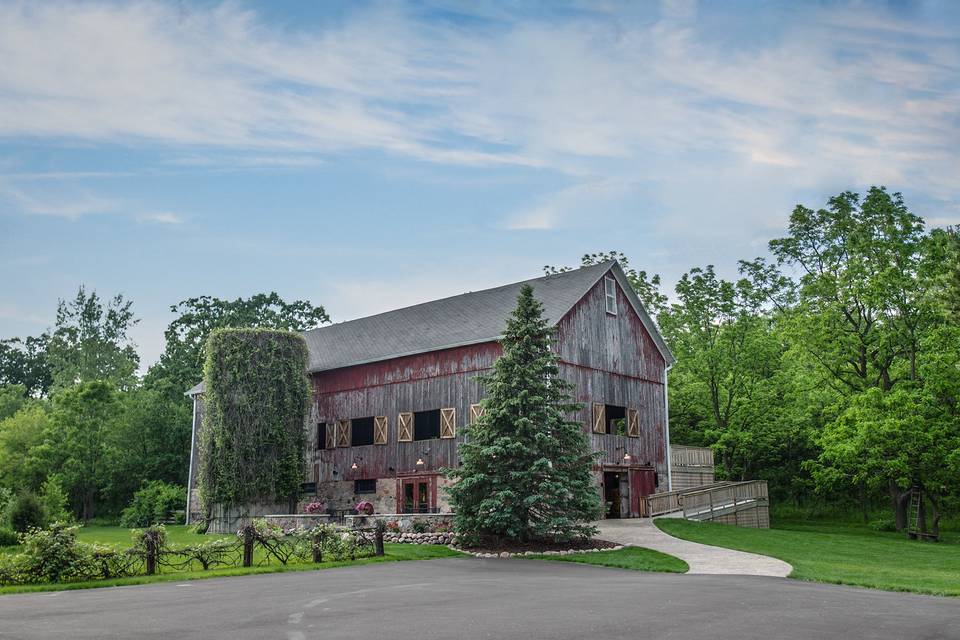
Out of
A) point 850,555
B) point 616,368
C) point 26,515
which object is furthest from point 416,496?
point 850,555

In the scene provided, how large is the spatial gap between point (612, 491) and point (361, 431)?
31.1ft

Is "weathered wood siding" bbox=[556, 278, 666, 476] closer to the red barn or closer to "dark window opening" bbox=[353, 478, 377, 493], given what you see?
the red barn

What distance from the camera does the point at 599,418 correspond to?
1112 inches

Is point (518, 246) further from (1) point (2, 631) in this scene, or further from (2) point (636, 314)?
(1) point (2, 631)

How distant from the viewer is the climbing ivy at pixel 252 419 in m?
30.0

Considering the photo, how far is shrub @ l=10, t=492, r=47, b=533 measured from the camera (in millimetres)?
23531

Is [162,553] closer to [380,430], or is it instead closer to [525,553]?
[525,553]

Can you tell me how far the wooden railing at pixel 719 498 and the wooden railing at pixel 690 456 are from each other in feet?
5.73

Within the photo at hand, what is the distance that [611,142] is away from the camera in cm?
2055

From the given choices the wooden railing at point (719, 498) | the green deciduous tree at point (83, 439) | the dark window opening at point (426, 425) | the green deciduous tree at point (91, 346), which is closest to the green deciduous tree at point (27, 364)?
the green deciduous tree at point (91, 346)

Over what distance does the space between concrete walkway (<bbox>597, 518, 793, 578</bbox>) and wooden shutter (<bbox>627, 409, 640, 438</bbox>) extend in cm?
370

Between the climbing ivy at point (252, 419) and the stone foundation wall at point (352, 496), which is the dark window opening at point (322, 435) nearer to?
the climbing ivy at point (252, 419)

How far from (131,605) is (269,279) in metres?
38.1

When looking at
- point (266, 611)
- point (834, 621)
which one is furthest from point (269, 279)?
point (834, 621)
